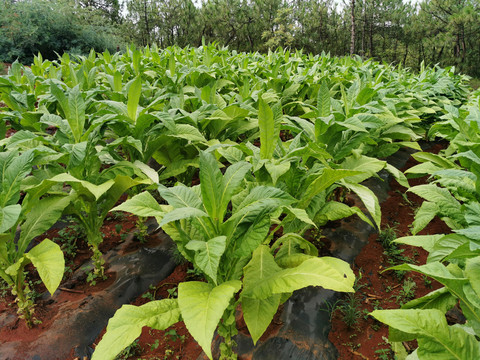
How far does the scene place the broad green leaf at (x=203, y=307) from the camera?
1268 millimetres

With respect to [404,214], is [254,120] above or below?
above

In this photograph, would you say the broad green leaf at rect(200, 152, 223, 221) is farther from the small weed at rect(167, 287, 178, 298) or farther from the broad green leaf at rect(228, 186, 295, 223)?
the small weed at rect(167, 287, 178, 298)

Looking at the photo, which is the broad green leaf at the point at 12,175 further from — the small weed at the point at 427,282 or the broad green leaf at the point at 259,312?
the small weed at the point at 427,282

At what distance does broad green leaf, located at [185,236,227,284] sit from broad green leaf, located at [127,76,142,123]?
1.60 metres

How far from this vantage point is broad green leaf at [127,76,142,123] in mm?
2621

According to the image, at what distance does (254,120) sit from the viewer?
3465mm

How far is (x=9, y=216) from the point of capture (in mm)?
1647

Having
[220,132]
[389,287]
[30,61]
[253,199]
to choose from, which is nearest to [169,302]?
[253,199]

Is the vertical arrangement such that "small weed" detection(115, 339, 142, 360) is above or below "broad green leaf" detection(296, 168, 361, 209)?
below

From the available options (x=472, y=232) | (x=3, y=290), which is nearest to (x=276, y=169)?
(x=472, y=232)

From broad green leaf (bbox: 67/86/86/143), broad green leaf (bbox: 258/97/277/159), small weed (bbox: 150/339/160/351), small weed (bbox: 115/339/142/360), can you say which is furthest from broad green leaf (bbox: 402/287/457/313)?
broad green leaf (bbox: 67/86/86/143)

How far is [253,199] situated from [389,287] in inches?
57.9

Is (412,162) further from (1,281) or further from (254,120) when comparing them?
(1,281)

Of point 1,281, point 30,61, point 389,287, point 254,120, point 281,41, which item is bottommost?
point 389,287
